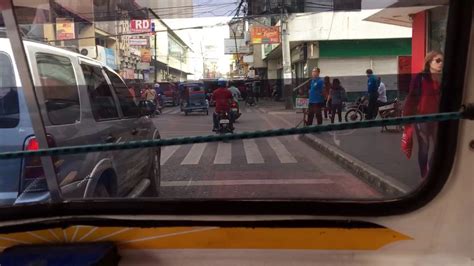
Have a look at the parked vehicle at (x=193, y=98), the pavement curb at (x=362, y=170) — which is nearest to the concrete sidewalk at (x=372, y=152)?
the pavement curb at (x=362, y=170)

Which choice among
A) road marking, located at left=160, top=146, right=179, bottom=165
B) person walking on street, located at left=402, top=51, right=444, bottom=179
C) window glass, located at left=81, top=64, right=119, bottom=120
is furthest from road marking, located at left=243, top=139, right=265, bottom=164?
window glass, located at left=81, top=64, right=119, bottom=120

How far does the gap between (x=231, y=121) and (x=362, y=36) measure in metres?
0.52

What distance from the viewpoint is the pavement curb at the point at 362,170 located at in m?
1.57

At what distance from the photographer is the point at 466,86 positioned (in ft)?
4.47

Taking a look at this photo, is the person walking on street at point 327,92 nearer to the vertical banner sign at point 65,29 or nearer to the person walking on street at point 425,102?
the person walking on street at point 425,102

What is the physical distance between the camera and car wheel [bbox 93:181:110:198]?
1.72 m

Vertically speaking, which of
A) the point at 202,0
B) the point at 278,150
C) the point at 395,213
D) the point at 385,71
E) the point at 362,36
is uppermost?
the point at 202,0

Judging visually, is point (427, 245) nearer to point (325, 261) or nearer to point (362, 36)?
point (325, 261)

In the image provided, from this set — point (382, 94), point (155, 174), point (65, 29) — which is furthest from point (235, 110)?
point (65, 29)

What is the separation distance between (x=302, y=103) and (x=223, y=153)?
0.32 metres

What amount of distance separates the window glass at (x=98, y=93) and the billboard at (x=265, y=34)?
1.80 feet

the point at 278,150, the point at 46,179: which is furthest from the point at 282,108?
the point at 46,179

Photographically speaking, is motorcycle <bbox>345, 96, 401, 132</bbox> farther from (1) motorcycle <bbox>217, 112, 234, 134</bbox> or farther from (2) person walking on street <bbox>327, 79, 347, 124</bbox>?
(1) motorcycle <bbox>217, 112, 234, 134</bbox>

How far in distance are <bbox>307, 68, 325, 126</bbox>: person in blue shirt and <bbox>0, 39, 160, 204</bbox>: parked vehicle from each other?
1.71 feet
